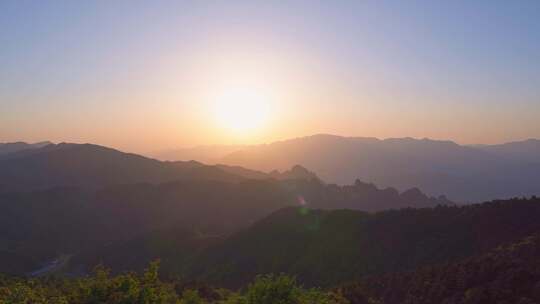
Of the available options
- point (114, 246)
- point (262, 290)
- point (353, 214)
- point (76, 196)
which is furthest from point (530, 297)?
point (76, 196)

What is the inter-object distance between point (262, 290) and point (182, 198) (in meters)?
180

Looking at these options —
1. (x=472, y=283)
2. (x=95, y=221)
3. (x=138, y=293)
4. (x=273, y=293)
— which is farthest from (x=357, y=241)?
(x=95, y=221)

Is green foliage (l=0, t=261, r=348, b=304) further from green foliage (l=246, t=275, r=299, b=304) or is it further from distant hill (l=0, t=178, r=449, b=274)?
distant hill (l=0, t=178, r=449, b=274)

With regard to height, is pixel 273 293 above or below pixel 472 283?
above

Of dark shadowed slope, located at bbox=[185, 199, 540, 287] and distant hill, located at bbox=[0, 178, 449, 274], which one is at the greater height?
dark shadowed slope, located at bbox=[185, 199, 540, 287]

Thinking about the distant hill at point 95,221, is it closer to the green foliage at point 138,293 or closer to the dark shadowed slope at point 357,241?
the dark shadowed slope at point 357,241

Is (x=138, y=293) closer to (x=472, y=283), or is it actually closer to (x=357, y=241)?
(x=472, y=283)

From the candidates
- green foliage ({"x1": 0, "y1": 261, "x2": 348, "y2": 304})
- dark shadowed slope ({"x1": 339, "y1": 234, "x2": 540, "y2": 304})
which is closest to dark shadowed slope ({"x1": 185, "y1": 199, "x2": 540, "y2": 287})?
dark shadowed slope ({"x1": 339, "y1": 234, "x2": 540, "y2": 304})

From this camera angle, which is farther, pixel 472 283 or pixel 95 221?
pixel 95 221

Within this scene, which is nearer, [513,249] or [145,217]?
[513,249]

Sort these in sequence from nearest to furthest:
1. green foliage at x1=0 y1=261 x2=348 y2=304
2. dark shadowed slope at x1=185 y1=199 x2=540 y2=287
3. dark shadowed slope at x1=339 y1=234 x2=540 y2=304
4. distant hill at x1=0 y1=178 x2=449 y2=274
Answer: green foliage at x1=0 y1=261 x2=348 y2=304 < dark shadowed slope at x1=339 y1=234 x2=540 y2=304 < dark shadowed slope at x1=185 y1=199 x2=540 y2=287 < distant hill at x1=0 y1=178 x2=449 y2=274

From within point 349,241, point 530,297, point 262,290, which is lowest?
point 349,241

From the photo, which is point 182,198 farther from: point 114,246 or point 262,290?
point 262,290

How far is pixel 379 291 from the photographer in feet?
163
